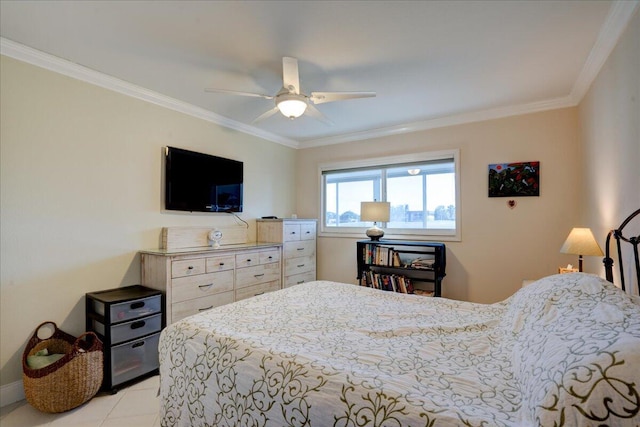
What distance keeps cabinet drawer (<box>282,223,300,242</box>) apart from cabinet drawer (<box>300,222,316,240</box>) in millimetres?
88

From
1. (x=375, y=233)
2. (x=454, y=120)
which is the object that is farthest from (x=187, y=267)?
(x=454, y=120)

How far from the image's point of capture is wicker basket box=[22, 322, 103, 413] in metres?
1.96

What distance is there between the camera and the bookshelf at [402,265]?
3395mm

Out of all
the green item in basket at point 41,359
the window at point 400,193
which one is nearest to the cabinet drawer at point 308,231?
the window at point 400,193

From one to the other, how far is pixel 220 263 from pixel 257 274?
57 centimetres

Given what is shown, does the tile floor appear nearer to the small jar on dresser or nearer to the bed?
the bed

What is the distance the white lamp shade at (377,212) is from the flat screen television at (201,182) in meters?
1.63

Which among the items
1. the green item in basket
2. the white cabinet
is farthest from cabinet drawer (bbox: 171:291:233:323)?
the green item in basket

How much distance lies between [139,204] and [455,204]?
11.4 ft

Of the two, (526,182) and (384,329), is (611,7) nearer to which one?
(526,182)

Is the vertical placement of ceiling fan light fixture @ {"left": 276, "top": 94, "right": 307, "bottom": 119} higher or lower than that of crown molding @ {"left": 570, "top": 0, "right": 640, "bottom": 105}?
lower

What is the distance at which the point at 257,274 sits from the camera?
348cm

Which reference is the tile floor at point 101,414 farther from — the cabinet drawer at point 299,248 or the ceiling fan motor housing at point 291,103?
the ceiling fan motor housing at point 291,103

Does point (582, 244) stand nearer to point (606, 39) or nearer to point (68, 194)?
point (606, 39)
